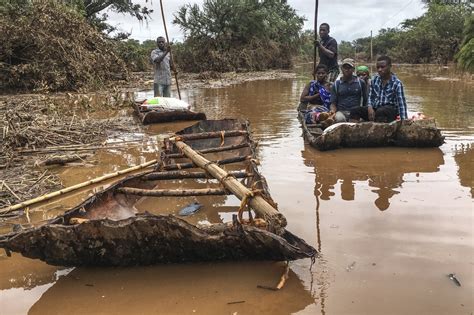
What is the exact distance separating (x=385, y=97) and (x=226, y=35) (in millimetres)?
19553

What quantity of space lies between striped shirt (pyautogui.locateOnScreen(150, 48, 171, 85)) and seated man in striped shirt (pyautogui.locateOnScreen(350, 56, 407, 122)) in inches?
169

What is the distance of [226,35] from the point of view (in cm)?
2456

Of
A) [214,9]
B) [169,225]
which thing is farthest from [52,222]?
[214,9]

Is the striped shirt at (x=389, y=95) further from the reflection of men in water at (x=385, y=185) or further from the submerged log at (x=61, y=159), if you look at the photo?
the submerged log at (x=61, y=159)

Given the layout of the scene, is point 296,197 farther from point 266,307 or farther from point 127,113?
point 127,113

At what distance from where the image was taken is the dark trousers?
6.11 metres

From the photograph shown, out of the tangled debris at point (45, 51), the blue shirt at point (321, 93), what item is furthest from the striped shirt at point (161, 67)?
the tangled debris at point (45, 51)

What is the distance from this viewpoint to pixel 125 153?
20.1 ft

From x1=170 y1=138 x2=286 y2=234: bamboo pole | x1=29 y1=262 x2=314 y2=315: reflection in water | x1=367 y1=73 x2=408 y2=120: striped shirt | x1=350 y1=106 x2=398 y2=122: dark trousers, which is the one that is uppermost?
x1=367 y1=73 x2=408 y2=120: striped shirt

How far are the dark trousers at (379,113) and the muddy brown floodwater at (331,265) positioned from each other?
96 cm

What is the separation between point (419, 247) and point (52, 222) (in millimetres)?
2392

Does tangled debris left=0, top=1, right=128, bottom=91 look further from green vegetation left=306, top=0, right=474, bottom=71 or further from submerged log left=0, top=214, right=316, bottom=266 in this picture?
green vegetation left=306, top=0, right=474, bottom=71

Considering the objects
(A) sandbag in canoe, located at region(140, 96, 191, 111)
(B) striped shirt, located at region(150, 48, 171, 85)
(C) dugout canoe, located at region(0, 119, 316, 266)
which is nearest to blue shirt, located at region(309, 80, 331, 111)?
(A) sandbag in canoe, located at region(140, 96, 191, 111)

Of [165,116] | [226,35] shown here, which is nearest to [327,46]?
[165,116]
